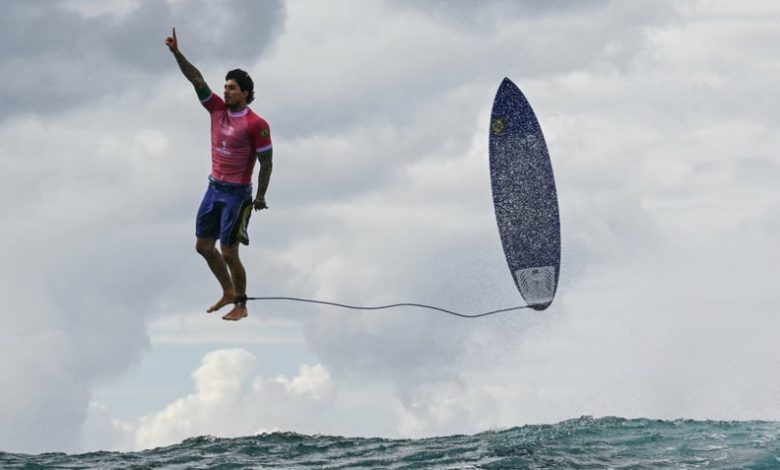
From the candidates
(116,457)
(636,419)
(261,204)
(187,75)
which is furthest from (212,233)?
(636,419)

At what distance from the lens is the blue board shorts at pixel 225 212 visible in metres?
14.5

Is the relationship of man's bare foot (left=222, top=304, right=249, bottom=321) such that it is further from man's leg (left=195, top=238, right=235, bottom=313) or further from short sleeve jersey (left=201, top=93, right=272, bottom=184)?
short sleeve jersey (left=201, top=93, right=272, bottom=184)

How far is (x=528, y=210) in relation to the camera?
18984mm

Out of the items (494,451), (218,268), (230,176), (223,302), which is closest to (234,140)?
(230,176)

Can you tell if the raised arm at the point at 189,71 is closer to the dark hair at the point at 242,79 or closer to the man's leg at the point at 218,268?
the dark hair at the point at 242,79

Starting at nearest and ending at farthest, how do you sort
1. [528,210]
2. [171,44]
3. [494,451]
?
[171,44]
[494,451]
[528,210]

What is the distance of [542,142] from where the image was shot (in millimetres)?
19141

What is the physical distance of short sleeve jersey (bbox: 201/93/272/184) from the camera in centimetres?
1412

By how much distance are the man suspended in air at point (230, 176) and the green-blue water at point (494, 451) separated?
4.16 m

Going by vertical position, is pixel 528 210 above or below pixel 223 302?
above

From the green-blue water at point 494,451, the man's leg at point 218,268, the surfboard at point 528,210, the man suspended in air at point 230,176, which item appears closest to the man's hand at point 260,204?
the man suspended in air at point 230,176

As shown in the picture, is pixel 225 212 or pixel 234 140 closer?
pixel 234 140

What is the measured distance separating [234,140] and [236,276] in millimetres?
2335

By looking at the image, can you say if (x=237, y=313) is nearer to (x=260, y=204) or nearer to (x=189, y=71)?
(x=260, y=204)
